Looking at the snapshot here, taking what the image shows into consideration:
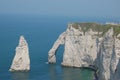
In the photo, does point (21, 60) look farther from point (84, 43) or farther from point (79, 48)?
→ point (84, 43)

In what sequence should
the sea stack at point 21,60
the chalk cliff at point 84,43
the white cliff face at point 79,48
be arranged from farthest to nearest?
1. the white cliff face at point 79,48
2. the chalk cliff at point 84,43
3. the sea stack at point 21,60

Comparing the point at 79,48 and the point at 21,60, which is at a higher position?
the point at 79,48

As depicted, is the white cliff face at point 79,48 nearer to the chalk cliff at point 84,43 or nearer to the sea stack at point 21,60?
the chalk cliff at point 84,43

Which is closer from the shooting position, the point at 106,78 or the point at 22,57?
the point at 106,78

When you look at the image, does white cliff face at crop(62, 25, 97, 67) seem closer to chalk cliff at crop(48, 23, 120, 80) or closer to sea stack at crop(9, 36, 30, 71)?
chalk cliff at crop(48, 23, 120, 80)

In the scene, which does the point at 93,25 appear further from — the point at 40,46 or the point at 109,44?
the point at 40,46

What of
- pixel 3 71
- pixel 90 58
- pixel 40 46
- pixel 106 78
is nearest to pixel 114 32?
pixel 106 78

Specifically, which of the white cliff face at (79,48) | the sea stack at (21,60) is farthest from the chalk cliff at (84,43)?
the sea stack at (21,60)

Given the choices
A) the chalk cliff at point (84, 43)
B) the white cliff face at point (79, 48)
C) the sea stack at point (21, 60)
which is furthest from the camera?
the white cliff face at point (79, 48)

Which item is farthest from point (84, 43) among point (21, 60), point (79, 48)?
point (21, 60)

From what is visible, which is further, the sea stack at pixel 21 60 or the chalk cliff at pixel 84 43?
the chalk cliff at pixel 84 43

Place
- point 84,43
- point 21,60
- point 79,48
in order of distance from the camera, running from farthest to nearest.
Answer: point 79,48, point 84,43, point 21,60
